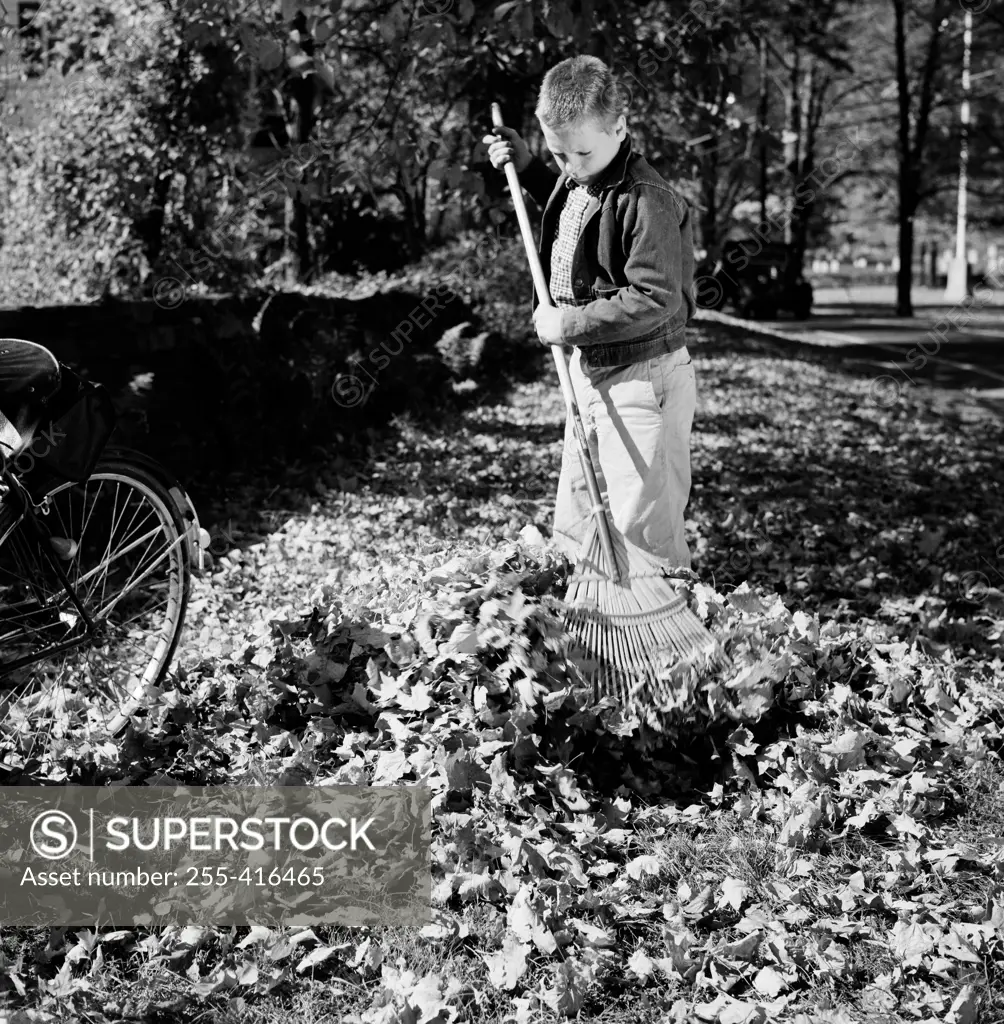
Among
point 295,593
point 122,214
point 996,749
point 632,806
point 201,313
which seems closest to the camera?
point 632,806

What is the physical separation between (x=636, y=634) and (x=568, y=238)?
135 cm

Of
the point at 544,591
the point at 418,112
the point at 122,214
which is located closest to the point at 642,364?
the point at 544,591

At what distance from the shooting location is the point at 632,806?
3.58 meters

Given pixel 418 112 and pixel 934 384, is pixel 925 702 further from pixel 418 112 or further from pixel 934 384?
pixel 934 384

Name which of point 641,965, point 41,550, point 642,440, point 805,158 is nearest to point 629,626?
point 642,440

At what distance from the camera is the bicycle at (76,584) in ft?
11.4

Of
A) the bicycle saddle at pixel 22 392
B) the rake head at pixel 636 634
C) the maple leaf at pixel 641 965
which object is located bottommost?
the maple leaf at pixel 641 965

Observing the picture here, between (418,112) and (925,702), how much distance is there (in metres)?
9.78

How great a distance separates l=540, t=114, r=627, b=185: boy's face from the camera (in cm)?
371

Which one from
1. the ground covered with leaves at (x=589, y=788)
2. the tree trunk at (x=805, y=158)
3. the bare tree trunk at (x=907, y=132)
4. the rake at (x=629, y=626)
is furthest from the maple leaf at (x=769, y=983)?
the tree trunk at (x=805, y=158)

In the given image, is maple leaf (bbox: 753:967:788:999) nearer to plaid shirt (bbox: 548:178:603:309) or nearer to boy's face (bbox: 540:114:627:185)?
plaid shirt (bbox: 548:178:603:309)

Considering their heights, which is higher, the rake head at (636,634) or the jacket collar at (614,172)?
the jacket collar at (614,172)

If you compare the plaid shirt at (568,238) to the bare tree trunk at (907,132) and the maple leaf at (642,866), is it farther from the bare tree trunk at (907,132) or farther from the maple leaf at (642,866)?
the bare tree trunk at (907,132)

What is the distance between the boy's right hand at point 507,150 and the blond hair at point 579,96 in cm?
70
